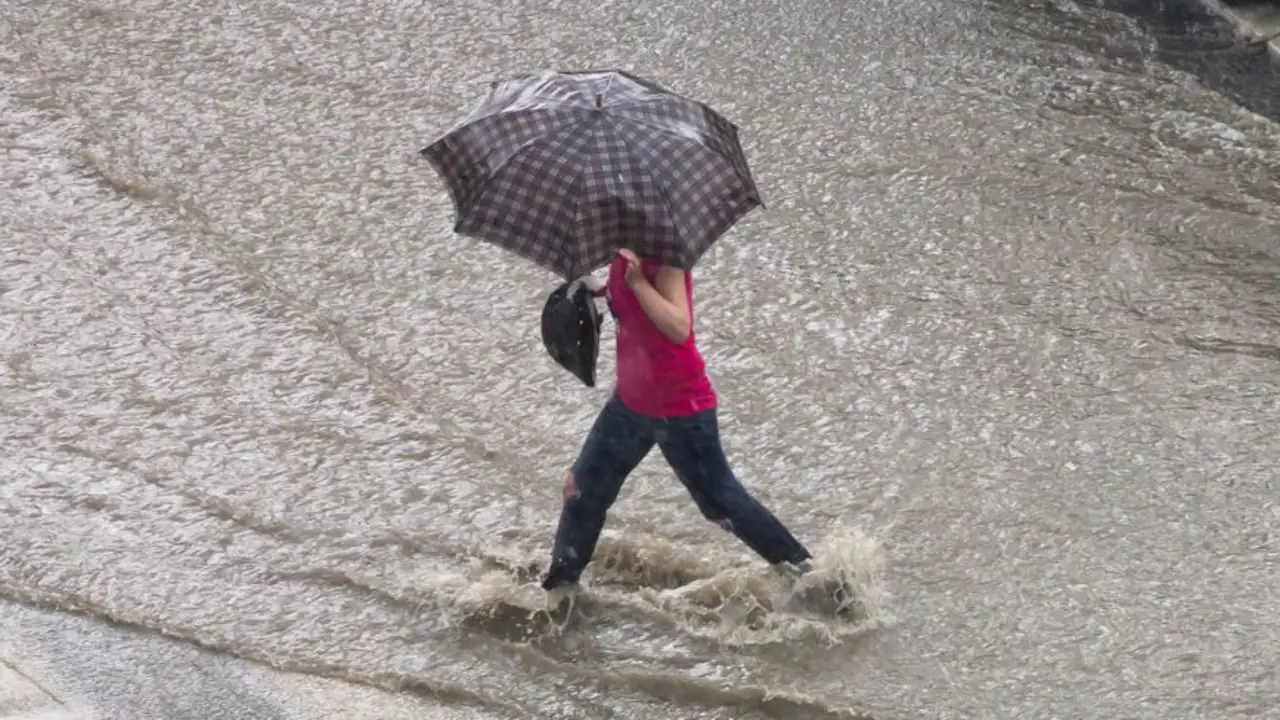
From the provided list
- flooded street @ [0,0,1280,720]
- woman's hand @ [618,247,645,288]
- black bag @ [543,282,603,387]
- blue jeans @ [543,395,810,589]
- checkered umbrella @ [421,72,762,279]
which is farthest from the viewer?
flooded street @ [0,0,1280,720]

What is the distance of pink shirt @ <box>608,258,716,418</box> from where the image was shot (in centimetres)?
392

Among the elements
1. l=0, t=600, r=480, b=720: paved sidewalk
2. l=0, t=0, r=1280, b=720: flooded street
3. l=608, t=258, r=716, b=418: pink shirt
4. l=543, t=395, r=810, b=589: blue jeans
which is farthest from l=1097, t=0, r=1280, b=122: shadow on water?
l=0, t=600, r=480, b=720: paved sidewalk

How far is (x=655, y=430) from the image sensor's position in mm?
4105

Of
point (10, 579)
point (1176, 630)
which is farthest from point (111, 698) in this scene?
point (1176, 630)

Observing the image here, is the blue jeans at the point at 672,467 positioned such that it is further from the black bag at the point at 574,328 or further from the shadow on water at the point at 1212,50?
the shadow on water at the point at 1212,50

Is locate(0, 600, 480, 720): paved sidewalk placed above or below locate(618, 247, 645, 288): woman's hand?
below

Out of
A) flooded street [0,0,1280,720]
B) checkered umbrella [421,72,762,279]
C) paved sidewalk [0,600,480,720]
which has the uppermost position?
checkered umbrella [421,72,762,279]

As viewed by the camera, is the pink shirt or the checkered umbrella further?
the pink shirt

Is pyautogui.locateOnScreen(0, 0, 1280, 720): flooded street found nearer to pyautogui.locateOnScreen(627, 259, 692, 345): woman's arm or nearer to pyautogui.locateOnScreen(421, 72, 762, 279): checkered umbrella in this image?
pyautogui.locateOnScreen(627, 259, 692, 345): woman's arm

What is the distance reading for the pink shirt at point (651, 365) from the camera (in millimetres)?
3924

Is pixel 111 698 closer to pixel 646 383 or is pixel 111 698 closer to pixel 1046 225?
pixel 646 383

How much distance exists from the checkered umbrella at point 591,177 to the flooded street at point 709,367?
119 cm

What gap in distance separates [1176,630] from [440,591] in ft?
6.22

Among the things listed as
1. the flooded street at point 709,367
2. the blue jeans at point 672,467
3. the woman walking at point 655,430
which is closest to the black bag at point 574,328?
the woman walking at point 655,430
